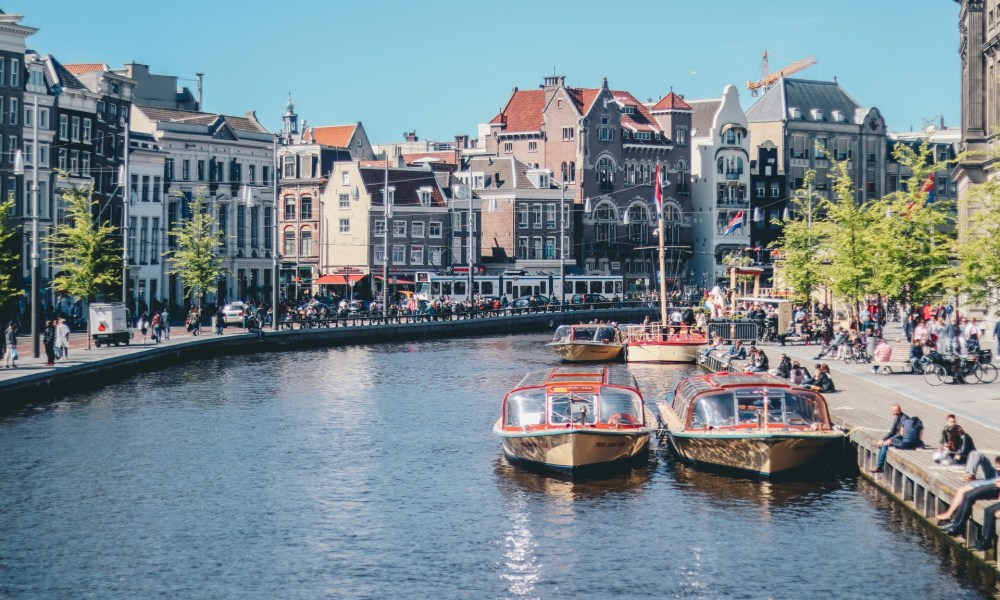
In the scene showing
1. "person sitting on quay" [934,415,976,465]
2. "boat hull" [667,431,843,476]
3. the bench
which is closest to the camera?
A: "person sitting on quay" [934,415,976,465]

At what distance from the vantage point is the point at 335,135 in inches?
6166

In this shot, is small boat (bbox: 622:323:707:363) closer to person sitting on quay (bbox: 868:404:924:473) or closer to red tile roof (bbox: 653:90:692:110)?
person sitting on quay (bbox: 868:404:924:473)

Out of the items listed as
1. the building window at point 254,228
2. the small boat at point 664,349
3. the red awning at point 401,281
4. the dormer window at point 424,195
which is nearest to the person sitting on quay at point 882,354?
the small boat at point 664,349

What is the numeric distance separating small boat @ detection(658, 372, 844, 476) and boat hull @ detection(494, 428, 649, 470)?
66.5 inches

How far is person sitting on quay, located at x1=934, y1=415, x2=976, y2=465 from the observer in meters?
32.4

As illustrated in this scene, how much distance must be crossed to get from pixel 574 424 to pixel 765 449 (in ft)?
17.7

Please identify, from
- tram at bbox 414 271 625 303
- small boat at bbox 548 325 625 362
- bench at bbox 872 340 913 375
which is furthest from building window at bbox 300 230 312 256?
bench at bbox 872 340 913 375

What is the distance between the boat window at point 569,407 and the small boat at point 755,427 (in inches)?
108

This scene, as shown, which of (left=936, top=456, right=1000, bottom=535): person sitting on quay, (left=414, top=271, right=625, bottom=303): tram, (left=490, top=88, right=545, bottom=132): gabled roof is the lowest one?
(left=936, top=456, right=1000, bottom=535): person sitting on quay

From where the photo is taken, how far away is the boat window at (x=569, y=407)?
40.8m

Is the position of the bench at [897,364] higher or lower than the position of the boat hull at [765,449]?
higher

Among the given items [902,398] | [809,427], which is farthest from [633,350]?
[809,427]

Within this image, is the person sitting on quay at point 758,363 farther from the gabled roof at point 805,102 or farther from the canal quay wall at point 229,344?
the gabled roof at point 805,102

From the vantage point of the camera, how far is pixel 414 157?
168125mm
